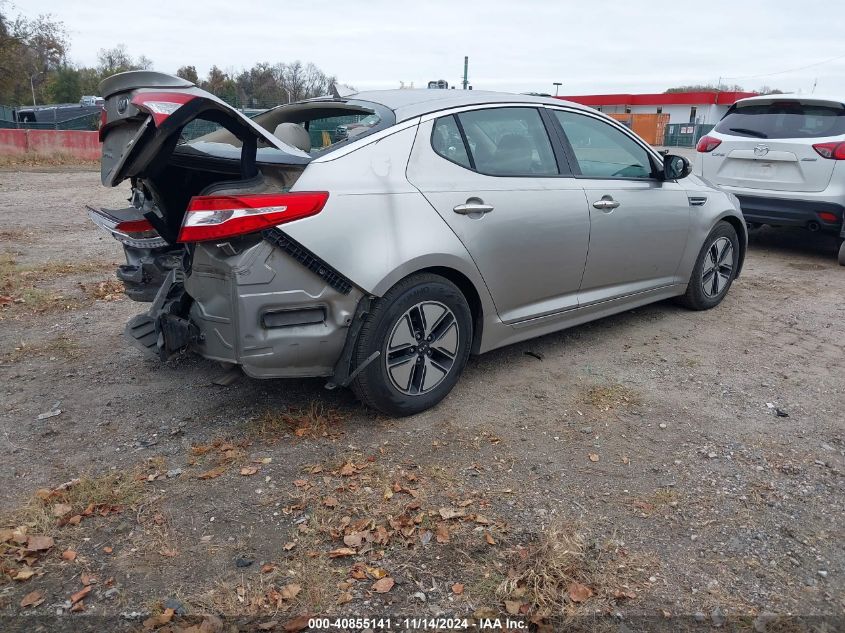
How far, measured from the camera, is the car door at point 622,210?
448 centimetres

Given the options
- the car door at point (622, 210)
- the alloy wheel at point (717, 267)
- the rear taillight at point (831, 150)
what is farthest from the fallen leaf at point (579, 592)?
the rear taillight at point (831, 150)

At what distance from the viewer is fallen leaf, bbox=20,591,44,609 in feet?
7.79

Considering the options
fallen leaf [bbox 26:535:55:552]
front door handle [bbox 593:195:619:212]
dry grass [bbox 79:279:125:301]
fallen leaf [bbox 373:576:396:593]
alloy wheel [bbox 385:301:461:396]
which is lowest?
fallen leaf [bbox 373:576:396:593]

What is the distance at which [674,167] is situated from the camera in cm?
502

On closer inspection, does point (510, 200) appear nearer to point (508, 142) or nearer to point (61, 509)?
point (508, 142)

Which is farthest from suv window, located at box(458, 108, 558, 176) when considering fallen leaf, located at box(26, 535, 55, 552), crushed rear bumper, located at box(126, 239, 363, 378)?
fallen leaf, located at box(26, 535, 55, 552)

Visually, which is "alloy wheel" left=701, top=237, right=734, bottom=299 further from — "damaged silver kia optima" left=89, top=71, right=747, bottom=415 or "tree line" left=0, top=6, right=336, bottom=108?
"tree line" left=0, top=6, right=336, bottom=108

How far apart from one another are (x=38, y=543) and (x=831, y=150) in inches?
310

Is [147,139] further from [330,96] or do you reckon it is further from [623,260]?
[623,260]

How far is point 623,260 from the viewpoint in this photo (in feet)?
15.5

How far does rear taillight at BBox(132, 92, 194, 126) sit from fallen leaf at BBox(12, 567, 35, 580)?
1.82 m

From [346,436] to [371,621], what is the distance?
1304mm

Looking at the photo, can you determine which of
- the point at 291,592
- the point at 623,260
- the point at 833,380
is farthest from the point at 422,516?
the point at 833,380

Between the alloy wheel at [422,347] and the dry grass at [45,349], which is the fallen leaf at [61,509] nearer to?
the alloy wheel at [422,347]
